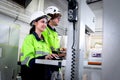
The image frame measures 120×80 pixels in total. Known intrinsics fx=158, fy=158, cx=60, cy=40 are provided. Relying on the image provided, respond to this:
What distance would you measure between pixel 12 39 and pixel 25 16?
0.68 meters

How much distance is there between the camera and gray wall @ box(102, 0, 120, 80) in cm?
64

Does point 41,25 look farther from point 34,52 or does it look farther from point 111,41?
point 111,41

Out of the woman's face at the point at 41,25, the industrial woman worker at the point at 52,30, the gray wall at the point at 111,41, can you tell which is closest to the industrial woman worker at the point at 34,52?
the woman's face at the point at 41,25

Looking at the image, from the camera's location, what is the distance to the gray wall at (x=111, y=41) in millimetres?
635

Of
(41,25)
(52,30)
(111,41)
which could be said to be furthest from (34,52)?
(111,41)

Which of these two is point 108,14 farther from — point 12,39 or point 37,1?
point 37,1

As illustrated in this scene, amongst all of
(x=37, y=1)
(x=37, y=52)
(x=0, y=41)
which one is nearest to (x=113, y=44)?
(x=37, y=52)

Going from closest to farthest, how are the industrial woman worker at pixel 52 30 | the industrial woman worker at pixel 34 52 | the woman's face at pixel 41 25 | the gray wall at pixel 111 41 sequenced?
the gray wall at pixel 111 41
the industrial woman worker at pixel 34 52
the woman's face at pixel 41 25
the industrial woman worker at pixel 52 30

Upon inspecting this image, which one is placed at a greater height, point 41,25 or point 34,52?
point 41,25

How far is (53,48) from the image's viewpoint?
2.23 m

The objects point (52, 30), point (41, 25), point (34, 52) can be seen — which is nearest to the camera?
point (34, 52)

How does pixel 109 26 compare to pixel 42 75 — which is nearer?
pixel 109 26

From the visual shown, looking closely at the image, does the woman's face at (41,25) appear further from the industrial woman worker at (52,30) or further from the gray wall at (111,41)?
the gray wall at (111,41)

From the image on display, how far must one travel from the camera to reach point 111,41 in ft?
2.15
